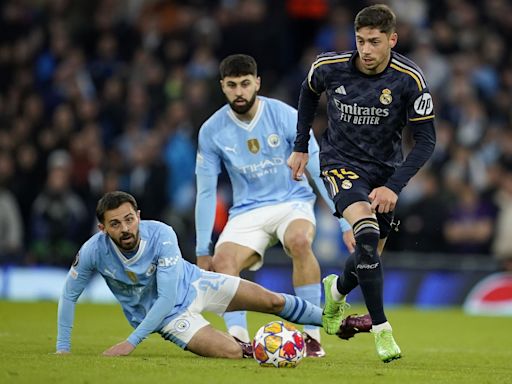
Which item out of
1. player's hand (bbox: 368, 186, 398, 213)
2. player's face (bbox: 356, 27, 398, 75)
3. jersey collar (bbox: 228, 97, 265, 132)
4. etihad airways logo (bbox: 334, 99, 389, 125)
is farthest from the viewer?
jersey collar (bbox: 228, 97, 265, 132)

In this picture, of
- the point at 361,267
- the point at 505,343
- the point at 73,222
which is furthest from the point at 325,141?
the point at 73,222

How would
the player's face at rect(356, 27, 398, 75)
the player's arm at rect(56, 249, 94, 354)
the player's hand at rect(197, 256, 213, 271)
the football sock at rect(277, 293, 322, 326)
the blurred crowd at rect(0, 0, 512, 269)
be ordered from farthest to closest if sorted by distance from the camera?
the blurred crowd at rect(0, 0, 512, 269) → the player's hand at rect(197, 256, 213, 271) → the football sock at rect(277, 293, 322, 326) → the player's arm at rect(56, 249, 94, 354) → the player's face at rect(356, 27, 398, 75)

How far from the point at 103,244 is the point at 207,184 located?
1492mm

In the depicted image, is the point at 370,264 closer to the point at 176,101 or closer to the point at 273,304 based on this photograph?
the point at 273,304

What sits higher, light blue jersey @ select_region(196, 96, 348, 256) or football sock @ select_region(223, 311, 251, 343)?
light blue jersey @ select_region(196, 96, 348, 256)

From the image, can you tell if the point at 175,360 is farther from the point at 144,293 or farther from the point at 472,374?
the point at 472,374

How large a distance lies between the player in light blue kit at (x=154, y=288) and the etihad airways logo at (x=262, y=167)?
1.23 m

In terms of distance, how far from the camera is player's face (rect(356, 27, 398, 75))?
27.8 feet

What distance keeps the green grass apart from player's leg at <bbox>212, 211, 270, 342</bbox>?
56cm

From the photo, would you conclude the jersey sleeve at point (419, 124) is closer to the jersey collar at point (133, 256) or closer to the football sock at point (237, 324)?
the jersey collar at point (133, 256)

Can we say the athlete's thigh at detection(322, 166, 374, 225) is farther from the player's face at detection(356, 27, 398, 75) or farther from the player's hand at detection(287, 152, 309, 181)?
the player's face at detection(356, 27, 398, 75)

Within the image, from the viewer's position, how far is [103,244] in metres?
9.05

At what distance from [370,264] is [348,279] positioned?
0.75 metres

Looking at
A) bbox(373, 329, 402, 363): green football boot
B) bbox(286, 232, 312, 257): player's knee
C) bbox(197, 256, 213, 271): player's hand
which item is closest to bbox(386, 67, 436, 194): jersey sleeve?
bbox(373, 329, 402, 363): green football boot
